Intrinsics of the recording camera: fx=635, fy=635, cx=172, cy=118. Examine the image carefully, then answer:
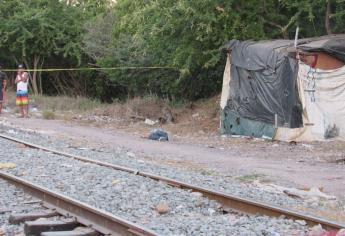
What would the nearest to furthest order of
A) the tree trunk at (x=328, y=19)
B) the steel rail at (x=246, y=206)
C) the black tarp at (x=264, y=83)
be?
the steel rail at (x=246, y=206), the black tarp at (x=264, y=83), the tree trunk at (x=328, y=19)

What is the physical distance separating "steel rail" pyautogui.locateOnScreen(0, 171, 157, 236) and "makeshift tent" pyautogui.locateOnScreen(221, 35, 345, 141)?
31.7 ft

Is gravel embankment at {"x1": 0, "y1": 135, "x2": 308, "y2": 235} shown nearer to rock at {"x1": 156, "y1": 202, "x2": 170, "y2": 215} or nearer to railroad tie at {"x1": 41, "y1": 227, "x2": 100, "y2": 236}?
rock at {"x1": 156, "y1": 202, "x2": 170, "y2": 215}

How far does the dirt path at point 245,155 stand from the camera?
12.1 meters

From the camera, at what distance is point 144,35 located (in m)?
22.3

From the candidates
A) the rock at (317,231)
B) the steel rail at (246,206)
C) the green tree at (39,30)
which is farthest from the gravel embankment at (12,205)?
the green tree at (39,30)

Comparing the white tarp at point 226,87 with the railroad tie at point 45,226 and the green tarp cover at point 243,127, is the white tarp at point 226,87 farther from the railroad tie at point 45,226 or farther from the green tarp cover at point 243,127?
the railroad tie at point 45,226

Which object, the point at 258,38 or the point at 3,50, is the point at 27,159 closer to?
the point at 258,38

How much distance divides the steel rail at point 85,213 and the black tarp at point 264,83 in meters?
9.71

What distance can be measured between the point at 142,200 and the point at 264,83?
1051 cm

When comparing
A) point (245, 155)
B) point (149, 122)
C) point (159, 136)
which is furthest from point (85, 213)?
point (149, 122)

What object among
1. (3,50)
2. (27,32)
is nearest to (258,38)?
(27,32)

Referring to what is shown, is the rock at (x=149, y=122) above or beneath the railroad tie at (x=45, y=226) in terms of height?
beneath

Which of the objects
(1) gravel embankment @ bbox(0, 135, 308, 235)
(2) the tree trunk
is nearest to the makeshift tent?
(2) the tree trunk

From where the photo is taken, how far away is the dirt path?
39.7ft
